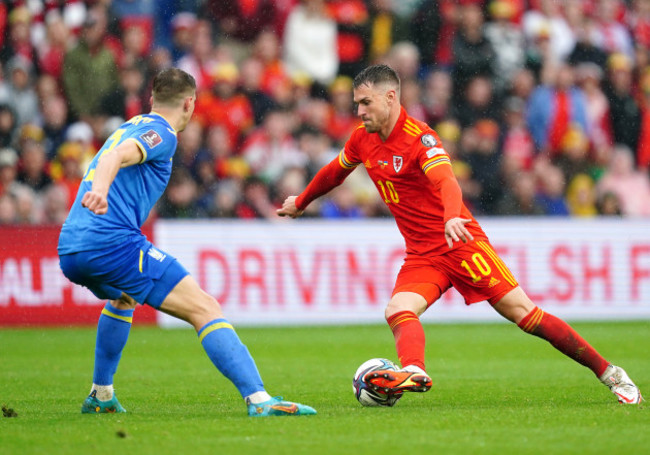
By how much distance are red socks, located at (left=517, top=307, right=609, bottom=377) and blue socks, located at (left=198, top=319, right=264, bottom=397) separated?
2045 millimetres

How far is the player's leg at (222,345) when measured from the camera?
21.3 feet

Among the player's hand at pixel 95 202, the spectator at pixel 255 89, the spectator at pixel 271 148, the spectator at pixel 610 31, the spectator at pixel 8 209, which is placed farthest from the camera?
the spectator at pixel 610 31

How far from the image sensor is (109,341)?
714 centimetres

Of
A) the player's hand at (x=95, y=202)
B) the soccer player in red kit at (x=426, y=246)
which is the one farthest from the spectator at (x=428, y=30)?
the player's hand at (x=95, y=202)

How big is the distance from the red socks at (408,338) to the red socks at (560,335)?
0.80 m

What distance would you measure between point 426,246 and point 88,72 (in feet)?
32.8

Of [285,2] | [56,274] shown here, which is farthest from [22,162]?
[285,2]

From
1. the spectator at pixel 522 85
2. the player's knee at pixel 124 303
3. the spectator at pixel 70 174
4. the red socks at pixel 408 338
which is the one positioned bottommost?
the red socks at pixel 408 338

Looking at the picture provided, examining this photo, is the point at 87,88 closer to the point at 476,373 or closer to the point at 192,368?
the point at 192,368

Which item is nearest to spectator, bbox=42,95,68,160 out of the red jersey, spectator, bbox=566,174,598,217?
spectator, bbox=566,174,598,217

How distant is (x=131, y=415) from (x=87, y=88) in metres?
10.3

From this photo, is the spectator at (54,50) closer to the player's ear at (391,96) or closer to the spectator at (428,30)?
the spectator at (428,30)

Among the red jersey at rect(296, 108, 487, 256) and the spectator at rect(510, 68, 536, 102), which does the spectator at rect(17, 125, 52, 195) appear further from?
the red jersey at rect(296, 108, 487, 256)

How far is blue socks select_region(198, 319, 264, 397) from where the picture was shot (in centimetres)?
648
